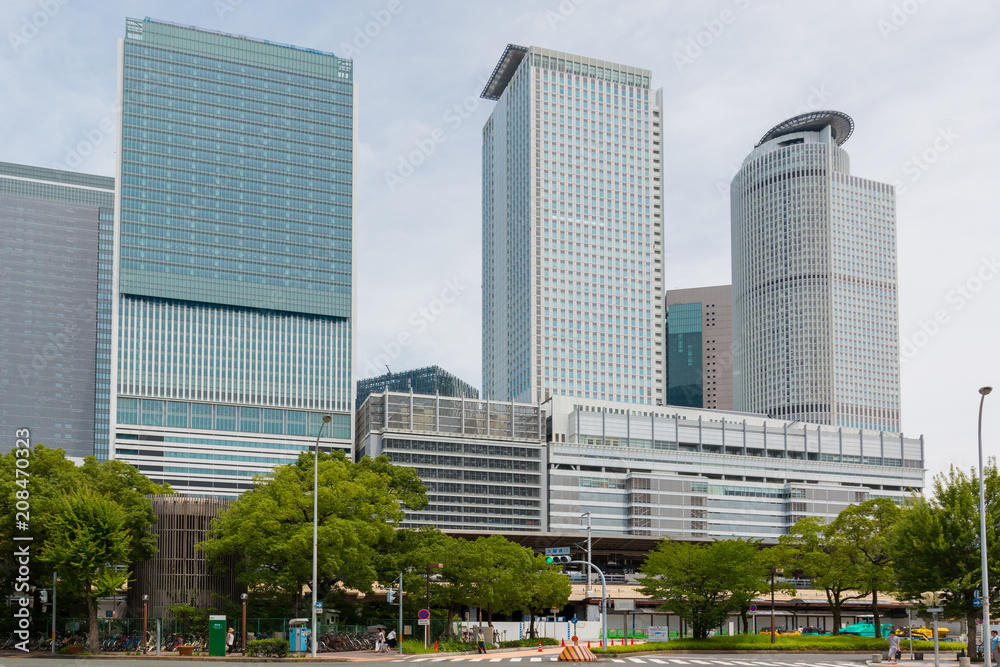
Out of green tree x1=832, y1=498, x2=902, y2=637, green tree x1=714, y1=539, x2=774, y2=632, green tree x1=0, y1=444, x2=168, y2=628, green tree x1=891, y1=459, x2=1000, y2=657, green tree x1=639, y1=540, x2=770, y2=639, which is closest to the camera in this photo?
green tree x1=891, y1=459, x2=1000, y2=657

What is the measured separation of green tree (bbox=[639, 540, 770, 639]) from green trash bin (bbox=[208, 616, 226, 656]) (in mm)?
31332

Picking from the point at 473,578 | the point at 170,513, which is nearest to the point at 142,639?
the point at 170,513

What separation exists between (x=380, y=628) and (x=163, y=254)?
144747 mm

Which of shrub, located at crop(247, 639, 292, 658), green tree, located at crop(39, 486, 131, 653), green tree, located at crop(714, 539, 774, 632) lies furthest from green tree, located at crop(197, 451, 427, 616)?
green tree, located at crop(714, 539, 774, 632)

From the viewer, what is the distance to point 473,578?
7744cm

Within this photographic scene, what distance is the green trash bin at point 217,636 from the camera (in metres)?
57.0

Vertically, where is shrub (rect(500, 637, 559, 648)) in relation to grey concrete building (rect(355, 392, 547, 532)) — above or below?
below

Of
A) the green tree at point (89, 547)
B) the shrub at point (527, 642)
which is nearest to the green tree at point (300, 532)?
the green tree at point (89, 547)

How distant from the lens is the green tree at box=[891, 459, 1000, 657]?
5466 centimetres

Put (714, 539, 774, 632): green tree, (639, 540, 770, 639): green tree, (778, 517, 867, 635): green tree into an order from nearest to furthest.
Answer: (714, 539, 774, 632): green tree, (639, 540, 770, 639): green tree, (778, 517, 867, 635): green tree

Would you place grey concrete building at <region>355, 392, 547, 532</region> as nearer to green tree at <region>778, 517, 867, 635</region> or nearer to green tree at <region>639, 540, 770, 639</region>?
green tree at <region>778, 517, 867, 635</region>

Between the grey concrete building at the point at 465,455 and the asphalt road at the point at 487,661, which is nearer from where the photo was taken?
the asphalt road at the point at 487,661

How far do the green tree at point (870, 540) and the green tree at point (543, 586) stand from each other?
2429 cm

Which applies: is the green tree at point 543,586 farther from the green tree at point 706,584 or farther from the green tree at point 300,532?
the green tree at point 300,532
